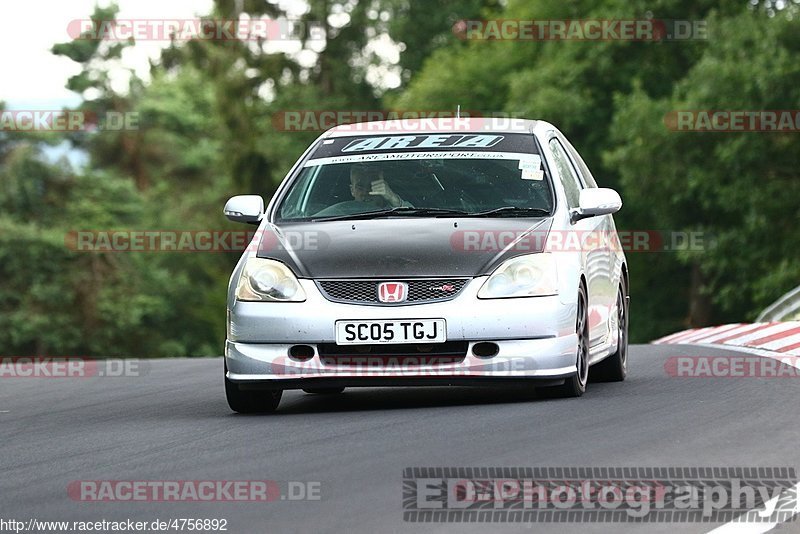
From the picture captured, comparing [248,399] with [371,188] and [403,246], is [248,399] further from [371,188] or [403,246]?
[371,188]

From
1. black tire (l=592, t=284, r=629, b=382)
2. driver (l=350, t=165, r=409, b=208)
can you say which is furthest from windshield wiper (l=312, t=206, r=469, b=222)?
black tire (l=592, t=284, r=629, b=382)

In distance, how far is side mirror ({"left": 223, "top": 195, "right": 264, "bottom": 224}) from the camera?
427 inches

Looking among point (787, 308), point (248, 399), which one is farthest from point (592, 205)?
point (787, 308)

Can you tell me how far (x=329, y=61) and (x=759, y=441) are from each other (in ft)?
204

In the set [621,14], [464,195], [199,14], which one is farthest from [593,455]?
[199,14]

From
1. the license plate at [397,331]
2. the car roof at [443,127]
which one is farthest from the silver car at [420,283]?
the car roof at [443,127]

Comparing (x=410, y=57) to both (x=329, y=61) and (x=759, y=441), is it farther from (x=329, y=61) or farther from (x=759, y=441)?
(x=759, y=441)

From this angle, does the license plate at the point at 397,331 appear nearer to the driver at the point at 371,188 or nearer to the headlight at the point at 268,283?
the headlight at the point at 268,283

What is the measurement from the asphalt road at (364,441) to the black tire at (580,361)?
107mm

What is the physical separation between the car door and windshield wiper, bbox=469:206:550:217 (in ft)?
0.70

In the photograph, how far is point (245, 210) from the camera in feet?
35.6

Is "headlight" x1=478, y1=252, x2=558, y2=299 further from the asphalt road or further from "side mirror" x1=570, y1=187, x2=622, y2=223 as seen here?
"side mirror" x1=570, y1=187, x2=622, y2=223

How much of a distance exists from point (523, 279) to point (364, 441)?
1.90 metres

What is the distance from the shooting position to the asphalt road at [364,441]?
256 inches
